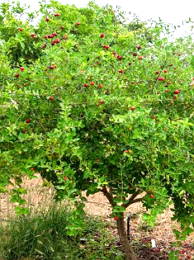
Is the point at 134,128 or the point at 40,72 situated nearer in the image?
the point at 134,128

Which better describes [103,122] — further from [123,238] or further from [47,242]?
[47,242]

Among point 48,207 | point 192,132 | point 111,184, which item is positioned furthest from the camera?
point 48,207

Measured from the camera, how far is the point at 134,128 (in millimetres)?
2686

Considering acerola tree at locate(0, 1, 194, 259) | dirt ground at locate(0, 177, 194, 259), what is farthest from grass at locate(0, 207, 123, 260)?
acerola tree at locate(0, 1, 194, 259)

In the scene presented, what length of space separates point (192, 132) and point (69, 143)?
0.77m

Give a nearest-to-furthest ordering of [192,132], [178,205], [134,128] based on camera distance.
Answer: [134,128] < [192,132] < [178,205]

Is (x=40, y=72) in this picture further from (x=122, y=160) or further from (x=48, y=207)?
(x=48, y=207)

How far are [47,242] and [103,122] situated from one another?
67.4 inches

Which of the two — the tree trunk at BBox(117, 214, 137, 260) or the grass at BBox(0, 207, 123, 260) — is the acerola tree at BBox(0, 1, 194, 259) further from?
the grass at BBox(0, 207, 123, 260)

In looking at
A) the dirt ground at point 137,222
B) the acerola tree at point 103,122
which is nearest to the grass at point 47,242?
the dirt ground at point 137,222

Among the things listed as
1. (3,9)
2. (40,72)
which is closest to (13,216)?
(40,72)

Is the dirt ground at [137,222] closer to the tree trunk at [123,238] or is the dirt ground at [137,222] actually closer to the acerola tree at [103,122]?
the tree trunk at [123,238]

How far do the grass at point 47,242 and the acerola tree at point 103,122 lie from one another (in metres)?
0.85

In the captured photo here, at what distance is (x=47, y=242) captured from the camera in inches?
162
